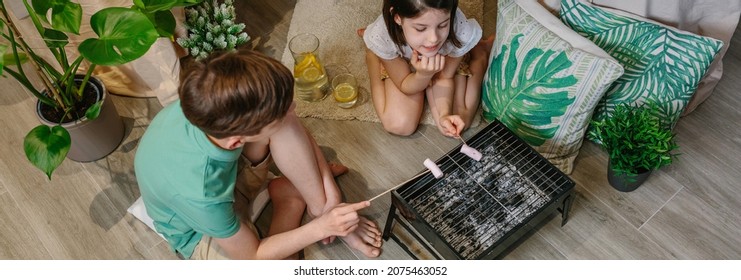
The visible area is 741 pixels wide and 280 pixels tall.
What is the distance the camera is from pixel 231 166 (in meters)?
1.39

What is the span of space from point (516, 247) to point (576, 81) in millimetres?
448

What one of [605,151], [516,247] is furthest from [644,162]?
[516,247]

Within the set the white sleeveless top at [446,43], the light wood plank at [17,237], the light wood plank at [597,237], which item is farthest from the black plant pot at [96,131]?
the light wood plank at [597,237]

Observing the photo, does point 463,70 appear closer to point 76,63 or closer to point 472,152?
point 472,152

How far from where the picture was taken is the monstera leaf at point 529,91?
1.65 metres

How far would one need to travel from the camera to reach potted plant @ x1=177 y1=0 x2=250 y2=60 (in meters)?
1.96

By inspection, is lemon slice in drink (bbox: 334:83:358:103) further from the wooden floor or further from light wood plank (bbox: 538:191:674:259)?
light wood plank (bbox: 538:191:674:259)

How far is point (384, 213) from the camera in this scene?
1.80 metres

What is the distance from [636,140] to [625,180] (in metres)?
0.17

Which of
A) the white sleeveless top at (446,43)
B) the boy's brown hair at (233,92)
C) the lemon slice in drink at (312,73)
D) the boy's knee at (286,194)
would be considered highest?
the boy's brown hair at (233,92)

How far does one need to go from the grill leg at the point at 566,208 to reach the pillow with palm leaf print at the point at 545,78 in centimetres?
15

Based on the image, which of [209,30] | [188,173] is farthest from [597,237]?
[209,30]

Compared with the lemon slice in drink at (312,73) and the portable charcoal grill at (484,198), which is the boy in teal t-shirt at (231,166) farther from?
the lemon slice in drink at (312,73)

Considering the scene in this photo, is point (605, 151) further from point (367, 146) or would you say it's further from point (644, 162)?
point (367, 146)
